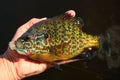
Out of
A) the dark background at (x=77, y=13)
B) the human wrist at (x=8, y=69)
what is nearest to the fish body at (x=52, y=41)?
the human wrist at (x=8, y=69)

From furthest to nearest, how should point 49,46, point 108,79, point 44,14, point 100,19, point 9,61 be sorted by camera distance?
1. point 44,14
2. point 100,19
3. point 108,79
4. point 9,61
5. point 49,46

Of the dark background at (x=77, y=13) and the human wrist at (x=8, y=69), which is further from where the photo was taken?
the dark background at (x=77, y=13)

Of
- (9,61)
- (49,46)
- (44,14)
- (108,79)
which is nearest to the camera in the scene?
(49,46)

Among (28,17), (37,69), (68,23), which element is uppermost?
(28,17)

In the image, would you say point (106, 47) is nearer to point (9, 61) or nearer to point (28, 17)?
point (9, 61)

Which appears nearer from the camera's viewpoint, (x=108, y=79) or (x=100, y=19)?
(x=108, y=79)

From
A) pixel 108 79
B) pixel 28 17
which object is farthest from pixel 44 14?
pixel 108 79

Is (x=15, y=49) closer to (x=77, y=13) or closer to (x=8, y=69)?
(x=8, y=69)

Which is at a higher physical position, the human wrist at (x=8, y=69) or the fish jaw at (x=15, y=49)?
the fish jaw at (x=15, y=49)

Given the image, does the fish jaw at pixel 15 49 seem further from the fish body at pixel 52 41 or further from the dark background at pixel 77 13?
the dark background at pixel 77 13

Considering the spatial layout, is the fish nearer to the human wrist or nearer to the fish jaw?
the fish jaw
